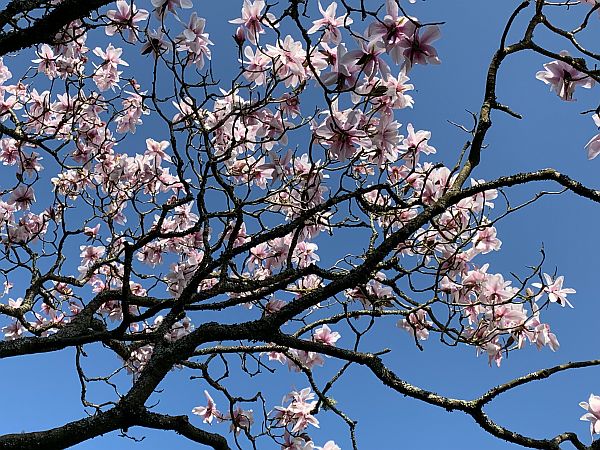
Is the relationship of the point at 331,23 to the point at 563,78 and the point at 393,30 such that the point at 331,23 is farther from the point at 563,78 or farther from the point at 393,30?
the point at 563,78

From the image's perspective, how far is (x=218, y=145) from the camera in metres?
3.95

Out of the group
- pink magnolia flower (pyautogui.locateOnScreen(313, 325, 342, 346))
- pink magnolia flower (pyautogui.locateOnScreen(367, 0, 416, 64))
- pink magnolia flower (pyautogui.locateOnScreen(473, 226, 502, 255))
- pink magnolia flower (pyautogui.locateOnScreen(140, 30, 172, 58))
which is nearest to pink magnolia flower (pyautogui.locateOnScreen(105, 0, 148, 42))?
pink magnolia flower (pyautogui.locateOnScreen(140, 30, 172, 58))

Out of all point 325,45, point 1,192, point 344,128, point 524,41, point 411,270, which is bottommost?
point 411,270

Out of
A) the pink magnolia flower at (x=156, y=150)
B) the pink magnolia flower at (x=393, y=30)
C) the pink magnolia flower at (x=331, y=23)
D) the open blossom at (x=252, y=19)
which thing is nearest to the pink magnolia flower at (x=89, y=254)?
Answer: the pink magnolia flower at (x=156, y=150)

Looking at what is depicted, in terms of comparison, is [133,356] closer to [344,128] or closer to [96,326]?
[96,326]

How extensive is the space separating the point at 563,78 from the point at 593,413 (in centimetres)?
176

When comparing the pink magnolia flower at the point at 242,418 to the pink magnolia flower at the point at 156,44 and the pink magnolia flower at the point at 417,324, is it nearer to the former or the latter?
the pink magnolia flower at the point at 417,324

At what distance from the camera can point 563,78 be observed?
2590 mm

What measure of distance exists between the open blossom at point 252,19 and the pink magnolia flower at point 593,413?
105 inches

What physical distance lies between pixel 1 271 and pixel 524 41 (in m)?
4.55

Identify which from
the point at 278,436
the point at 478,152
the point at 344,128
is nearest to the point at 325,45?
the point at 344,128

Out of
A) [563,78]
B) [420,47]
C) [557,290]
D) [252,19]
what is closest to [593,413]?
[557,290]

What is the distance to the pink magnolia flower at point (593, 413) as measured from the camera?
2777mm

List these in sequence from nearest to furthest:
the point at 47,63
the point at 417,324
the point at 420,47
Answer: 1. the point at 420,47
2. the point at 417,324
3. the point at 47,63
